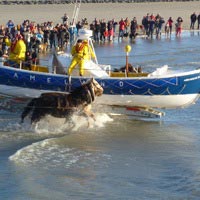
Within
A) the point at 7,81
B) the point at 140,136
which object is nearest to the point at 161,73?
the point at 140,136

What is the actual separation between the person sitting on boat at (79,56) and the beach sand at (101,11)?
97.4 ft

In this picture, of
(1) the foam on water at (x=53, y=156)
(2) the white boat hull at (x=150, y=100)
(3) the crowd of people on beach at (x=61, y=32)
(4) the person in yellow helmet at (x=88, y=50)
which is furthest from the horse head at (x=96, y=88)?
(3) the crowd of people on beach at (x=61, y=32)

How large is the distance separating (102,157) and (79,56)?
4.65 meters

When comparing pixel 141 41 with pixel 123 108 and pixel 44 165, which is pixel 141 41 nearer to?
pixel 123 108

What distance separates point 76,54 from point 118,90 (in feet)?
4.85

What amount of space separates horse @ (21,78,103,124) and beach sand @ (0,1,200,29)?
102 ft

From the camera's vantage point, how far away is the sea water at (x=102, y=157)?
46.9ft

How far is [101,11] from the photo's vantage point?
2469 inches

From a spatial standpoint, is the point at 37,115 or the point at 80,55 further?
the point at 80,55

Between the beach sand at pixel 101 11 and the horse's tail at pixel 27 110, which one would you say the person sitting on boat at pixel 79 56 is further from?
the beach sand at pixel 101 11

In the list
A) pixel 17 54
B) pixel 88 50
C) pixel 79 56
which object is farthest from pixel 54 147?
pixel 17 54

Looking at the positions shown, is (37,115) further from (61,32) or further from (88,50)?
(61,32)

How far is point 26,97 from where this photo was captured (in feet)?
69.3

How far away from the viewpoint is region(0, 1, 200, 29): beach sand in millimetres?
54969
